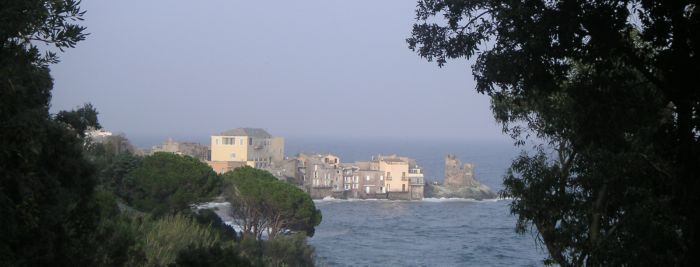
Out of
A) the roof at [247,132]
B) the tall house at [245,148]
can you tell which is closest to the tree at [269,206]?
the tall house at [245,148]

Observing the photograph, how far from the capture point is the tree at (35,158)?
4.98 meters

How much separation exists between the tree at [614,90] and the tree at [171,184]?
841 inches

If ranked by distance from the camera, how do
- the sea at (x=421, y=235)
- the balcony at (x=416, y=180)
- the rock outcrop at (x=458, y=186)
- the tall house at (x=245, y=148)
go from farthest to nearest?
the rock outcrop at (x=458, y=186)
the balcony at (x=416, y=180)
the tall house at (x=245, y=148)
the sea at (x=421, y=235)

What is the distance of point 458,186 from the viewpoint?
86188mm

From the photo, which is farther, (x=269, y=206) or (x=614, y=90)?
(x=269, y=206)

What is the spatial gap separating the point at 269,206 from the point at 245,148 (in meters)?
42.7

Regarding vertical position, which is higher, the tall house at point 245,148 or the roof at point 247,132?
the roof at point 247,132

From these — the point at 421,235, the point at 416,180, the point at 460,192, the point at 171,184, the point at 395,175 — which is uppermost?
the point at 395,175

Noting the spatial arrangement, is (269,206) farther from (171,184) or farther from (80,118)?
(80,118)

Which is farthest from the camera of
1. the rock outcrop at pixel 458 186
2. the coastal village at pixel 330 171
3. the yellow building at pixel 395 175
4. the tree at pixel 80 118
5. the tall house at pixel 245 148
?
the rock outcrop at pixel 458 186

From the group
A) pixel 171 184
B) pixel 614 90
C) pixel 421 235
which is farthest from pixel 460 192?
pixel 614 90

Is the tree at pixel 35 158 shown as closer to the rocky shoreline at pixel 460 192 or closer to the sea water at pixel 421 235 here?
the sea water at pixel 421 235

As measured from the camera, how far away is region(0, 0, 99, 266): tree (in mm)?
4980

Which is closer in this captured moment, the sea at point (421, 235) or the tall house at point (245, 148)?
the sea at point (421, 235)
